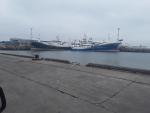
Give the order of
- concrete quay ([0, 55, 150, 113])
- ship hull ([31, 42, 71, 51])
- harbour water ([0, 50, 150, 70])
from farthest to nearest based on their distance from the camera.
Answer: ship hull ([31, 42, 71, 51]) → harbour water ([0, 50, 150, 70]) → concrete quay ([0, 55, 150, 113])

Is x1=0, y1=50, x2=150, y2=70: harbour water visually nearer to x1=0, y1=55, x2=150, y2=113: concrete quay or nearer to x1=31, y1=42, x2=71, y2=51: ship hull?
x1=0, y1=55, x2=150, y2=113: concrete quay

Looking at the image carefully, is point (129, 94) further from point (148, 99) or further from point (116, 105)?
point (116, 105)

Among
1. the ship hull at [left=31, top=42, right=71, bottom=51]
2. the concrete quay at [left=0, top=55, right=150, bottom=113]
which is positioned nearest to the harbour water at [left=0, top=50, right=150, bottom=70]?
the concrete quay at [left=0, top=55, right=150, bottom=113]

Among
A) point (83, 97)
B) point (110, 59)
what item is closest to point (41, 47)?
point (110, 59)

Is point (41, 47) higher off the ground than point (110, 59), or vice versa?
point (41, 47)

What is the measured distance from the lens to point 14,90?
4914mm

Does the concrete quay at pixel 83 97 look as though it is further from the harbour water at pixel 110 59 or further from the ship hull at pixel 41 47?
the ship hull at pixel 41 47

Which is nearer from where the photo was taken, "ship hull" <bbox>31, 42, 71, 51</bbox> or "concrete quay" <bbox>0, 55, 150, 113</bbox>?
"concrete quay" <bbox>0, 55, 150, 113</bbox>

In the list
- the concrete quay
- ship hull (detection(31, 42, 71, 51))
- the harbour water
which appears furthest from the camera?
ship hull (detection(31, 42, 71, 51))

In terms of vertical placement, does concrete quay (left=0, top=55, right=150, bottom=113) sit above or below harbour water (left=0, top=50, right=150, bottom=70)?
above

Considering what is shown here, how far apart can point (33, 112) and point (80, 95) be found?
1465 mm

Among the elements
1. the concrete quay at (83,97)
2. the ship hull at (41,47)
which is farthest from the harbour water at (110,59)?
the ship hull at (41,47)

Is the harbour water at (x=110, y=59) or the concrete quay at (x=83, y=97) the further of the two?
the harbour water at (x=110, y=59)

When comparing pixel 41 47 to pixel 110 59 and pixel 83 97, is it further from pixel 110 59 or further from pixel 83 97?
pixel 83 97
